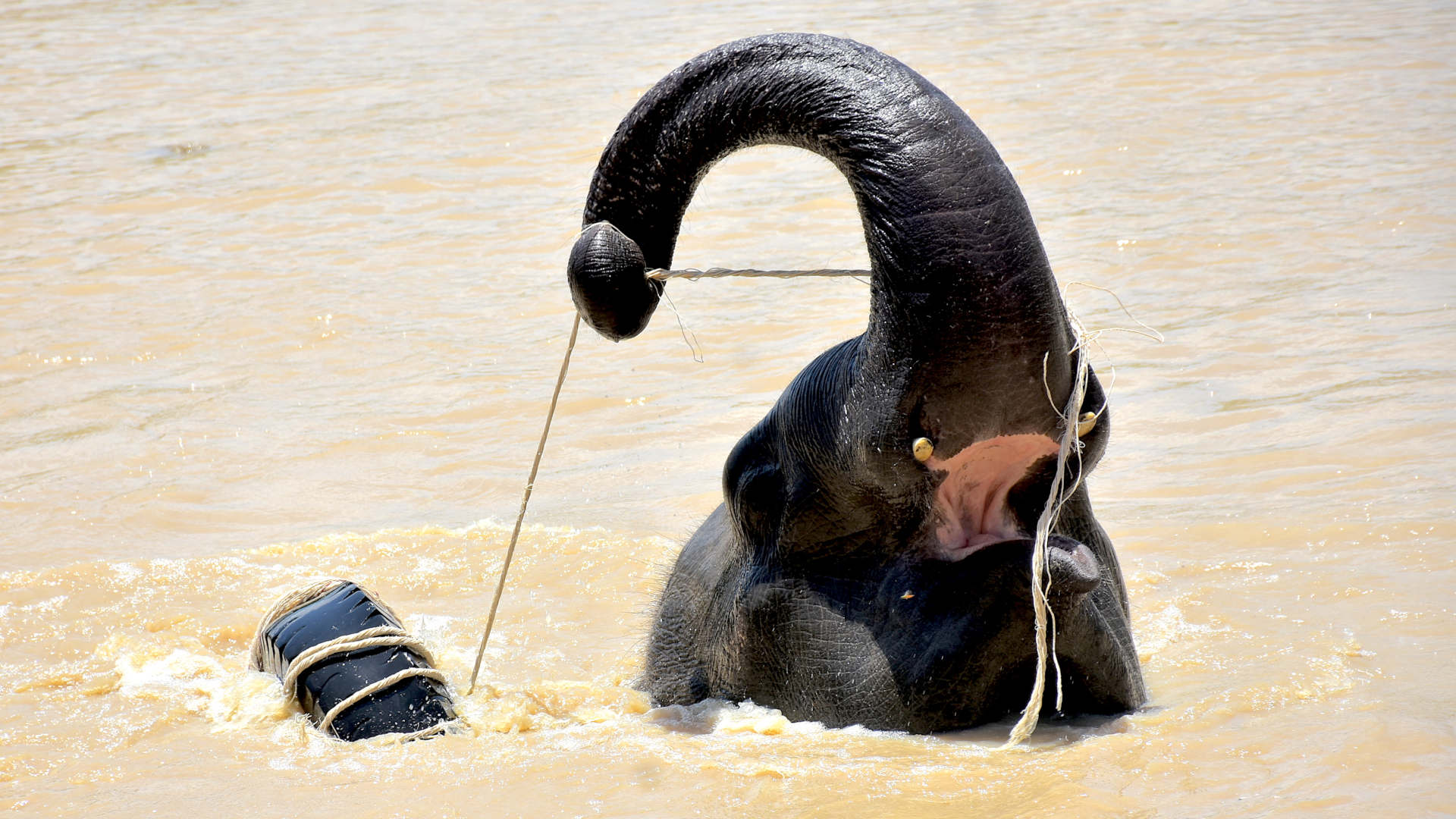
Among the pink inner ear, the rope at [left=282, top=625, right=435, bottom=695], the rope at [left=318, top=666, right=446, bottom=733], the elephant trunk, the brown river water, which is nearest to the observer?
the elephant trunk

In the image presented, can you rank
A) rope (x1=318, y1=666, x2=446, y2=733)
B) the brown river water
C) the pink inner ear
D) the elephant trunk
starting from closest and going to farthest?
the elephant trunk → the pink inner ear → the brown river water → rope (x1=318, y1=666, x2=446, y2=733)

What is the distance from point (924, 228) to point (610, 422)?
4.78m

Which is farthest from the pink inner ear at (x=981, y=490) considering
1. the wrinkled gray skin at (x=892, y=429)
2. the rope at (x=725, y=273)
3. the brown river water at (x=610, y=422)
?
the rope at (x=725, y=273)

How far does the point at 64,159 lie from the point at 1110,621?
41.6ft

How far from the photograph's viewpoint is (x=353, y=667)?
3477mm

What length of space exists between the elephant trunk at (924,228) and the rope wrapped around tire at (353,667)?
4.58 ft

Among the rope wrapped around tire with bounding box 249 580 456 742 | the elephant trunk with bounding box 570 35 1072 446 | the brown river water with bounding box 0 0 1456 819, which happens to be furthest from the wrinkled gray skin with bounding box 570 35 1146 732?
the rope wrapped around tire with bounding box 249 580 456 742

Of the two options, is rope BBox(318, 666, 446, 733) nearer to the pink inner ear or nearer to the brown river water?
the brown river water

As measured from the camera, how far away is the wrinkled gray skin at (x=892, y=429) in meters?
2.46

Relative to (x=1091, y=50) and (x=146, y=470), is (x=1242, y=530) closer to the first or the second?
(x=146, y=470)

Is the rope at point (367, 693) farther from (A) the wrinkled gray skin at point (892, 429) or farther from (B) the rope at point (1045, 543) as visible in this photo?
(B) the rope at point (1045, 543)

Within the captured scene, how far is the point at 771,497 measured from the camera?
2.97 m

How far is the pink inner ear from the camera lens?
2.57 metres

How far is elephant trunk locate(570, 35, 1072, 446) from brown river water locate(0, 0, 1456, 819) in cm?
72
